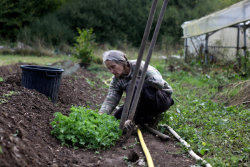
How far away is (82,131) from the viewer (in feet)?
9.77

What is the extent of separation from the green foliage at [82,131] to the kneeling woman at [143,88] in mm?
645

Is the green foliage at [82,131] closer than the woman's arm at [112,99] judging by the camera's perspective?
Yes

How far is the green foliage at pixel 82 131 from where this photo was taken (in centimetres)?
299

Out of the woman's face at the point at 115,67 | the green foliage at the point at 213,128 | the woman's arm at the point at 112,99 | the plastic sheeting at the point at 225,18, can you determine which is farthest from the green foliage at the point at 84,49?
the woman's face at the point at 115,67

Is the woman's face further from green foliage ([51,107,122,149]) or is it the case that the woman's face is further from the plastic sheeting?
the plastic sheeting

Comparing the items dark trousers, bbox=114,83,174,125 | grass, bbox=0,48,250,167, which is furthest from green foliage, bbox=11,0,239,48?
dark trousers, bbox=114,83,174,125

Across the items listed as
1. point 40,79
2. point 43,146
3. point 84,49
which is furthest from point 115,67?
point 84,49

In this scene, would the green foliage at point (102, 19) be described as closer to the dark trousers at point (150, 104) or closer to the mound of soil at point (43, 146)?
the dark trousers at point (150, 104)

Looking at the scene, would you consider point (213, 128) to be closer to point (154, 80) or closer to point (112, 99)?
point (154, 80)

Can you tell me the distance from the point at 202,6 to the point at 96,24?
8.09 meters

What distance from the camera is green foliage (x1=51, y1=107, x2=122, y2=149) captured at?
9.83 feet

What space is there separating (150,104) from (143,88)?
238mm

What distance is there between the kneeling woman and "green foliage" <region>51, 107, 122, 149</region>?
65 cm

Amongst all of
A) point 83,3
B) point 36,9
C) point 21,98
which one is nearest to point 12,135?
point 21,98
